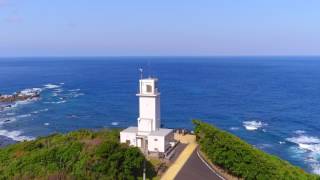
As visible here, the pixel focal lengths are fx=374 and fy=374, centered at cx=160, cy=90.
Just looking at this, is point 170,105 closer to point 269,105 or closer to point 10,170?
point 269,105

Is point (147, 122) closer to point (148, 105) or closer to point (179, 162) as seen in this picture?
point (148, 105)

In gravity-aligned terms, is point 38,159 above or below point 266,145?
above

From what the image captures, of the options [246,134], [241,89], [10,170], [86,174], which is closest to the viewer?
[86,174]

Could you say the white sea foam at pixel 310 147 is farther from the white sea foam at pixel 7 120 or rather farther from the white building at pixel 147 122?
the white sea foam at pixel 7 120

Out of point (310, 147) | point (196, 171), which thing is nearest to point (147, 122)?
point (196, 171)

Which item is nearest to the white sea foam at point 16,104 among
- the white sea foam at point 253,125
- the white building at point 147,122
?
the white sea foam at point 253,125

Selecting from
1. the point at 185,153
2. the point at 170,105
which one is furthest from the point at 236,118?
the point at 185,153
